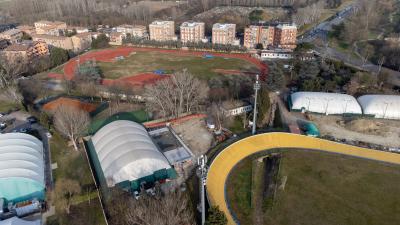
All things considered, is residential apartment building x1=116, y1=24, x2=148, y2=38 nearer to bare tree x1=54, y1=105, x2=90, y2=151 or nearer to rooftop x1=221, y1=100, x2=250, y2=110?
rooftop x1=221, y1=100, x2=250, y2=110

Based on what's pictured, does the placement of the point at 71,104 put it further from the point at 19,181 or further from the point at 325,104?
the point at 325,104

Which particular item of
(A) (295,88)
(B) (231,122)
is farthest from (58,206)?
(A) (295,88)

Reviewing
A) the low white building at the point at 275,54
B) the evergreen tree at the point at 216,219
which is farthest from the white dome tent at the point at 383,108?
the low white building at the point at 275,54

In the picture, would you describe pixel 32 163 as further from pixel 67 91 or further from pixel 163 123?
pixel 67 91

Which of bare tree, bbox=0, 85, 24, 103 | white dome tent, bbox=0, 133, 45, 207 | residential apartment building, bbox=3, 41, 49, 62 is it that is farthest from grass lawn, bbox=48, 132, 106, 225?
residential apartment building, bbox=3, 41, 49, 62

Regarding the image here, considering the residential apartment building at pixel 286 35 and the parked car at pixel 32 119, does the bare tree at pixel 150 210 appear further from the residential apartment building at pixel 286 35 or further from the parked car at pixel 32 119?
the residential apartment building at pixel 286 35

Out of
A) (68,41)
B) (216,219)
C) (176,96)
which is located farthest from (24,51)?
(216,219)
